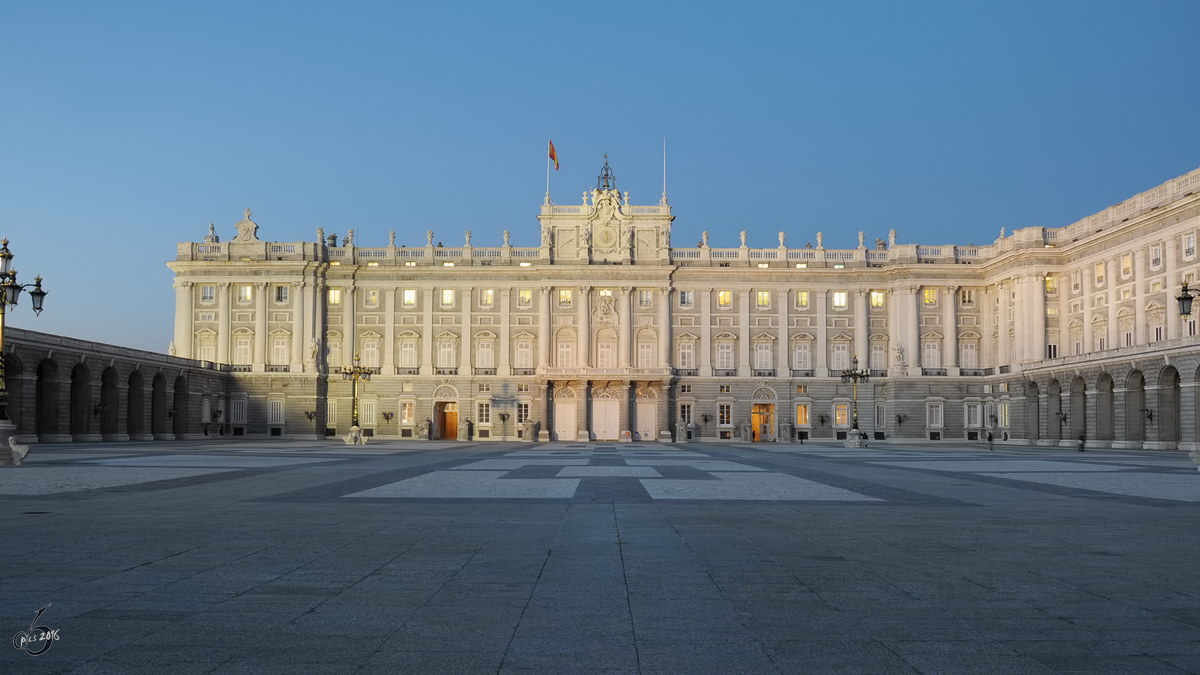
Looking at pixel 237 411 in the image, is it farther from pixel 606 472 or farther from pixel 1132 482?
pixel 1132 482

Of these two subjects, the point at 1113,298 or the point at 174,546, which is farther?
the point at 1113,298

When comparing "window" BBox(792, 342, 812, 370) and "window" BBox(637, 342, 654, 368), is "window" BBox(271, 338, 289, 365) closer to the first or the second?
"window" BBox(637, 342, 654, 368)

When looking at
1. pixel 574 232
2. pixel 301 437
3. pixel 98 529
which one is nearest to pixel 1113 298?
pixel 574 232

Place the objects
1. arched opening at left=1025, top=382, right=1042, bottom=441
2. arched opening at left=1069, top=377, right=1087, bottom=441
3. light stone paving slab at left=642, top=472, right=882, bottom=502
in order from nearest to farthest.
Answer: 1. light stone paving slab at left=642, top=472, right=882, bottom=502
2. arched opening at left=1069, top=377, right=1087, bottom=441
3. arched opening at left=1025, top=382, right=1042, bottom=441

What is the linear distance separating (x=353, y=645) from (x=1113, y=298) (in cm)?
6392

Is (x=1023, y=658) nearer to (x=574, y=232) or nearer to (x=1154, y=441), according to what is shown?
(x=1154, y=441)

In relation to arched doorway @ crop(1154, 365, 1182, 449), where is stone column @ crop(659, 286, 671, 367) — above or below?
above

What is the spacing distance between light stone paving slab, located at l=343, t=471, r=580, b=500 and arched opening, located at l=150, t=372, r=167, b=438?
48153mm

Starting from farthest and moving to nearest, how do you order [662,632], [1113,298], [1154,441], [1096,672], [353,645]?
[1113,298] < [1154,441] < [662,632] < [353,645] < [1096,672]

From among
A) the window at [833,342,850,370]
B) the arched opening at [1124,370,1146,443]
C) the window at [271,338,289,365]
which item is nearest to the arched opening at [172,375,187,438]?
the window at [271,338,289,365]

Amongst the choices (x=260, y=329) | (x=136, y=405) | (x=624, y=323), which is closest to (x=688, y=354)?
(x=624, y=323)

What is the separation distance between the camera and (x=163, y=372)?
6512cm

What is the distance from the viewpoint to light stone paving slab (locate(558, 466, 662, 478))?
2439 centimetres

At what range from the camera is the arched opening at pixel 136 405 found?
6162 centimetres
